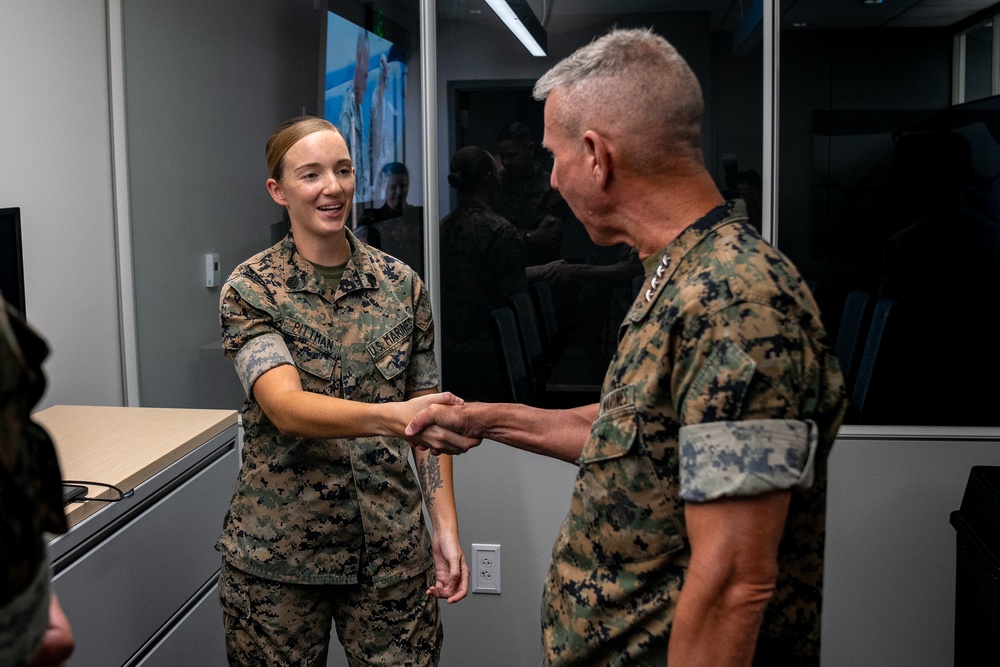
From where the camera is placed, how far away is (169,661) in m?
2.28

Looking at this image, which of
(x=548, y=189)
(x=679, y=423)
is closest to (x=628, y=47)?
(x=679, y=423)

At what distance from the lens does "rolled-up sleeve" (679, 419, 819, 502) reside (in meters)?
1.04

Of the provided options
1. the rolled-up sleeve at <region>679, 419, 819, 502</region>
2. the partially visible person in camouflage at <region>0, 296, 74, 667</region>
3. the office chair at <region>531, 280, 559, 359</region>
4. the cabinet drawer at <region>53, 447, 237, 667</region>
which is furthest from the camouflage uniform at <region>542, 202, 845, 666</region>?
the office chair at <region>531, 280, 559, 359</region>

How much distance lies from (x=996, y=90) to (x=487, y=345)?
5.37 ft

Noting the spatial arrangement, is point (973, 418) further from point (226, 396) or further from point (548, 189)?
point (226, 396)

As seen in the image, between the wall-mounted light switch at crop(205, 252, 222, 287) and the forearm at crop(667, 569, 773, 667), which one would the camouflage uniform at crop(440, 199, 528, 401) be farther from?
the forearm at crop(667, 569, 773, 667)

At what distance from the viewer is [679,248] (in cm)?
123

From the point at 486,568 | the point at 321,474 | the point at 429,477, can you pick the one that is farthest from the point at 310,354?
the point at 486,568

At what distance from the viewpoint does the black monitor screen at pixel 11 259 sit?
2.29 metres

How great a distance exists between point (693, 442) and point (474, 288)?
75.1 inches

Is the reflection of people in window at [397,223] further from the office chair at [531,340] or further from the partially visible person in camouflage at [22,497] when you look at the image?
the partially visible person in camouflage at [22,497]

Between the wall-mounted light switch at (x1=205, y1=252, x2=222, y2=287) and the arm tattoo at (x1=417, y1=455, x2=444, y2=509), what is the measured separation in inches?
56.5

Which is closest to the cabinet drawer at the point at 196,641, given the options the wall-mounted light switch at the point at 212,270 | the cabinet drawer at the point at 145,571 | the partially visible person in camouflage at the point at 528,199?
the cabinet drawer at the point at 145,571

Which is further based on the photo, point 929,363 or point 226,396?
point 226,396
